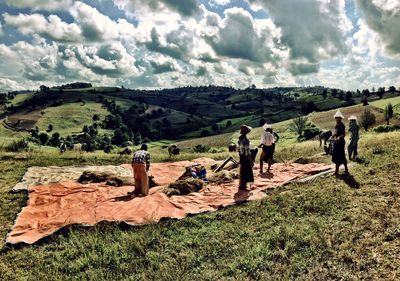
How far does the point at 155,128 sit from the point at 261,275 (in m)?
155

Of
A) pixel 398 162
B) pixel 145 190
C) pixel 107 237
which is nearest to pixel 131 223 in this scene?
pixel 107 237

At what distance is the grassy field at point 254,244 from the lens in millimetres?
7934

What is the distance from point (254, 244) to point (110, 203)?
6.49 metres

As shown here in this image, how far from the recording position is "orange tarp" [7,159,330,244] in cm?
1163

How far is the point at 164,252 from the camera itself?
31.0 feet

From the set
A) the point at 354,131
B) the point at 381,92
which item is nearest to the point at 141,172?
the point at 354,131

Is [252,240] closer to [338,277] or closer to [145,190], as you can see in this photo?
[338,277]

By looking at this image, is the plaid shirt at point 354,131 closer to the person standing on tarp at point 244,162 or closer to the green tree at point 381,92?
the person standing on tarp at point 244,162

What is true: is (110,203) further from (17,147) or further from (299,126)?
(299,126)

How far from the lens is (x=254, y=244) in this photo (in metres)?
9.16

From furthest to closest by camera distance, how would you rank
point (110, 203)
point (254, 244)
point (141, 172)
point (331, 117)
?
point (331, 117)
point (141, 172)
point (110, 203)
point (254, 244)

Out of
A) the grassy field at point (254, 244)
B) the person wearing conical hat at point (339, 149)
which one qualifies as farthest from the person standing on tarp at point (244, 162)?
the person wearing conical hat at point (339, 149)

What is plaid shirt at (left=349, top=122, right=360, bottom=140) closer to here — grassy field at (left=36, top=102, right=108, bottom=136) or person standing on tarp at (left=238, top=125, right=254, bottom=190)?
person standing on tarp at (left=238, top=125, right=254, bottom=190)

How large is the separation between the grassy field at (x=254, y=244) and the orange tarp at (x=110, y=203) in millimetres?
532
